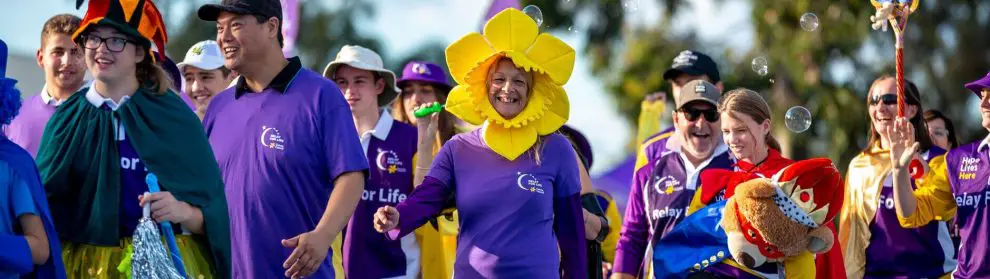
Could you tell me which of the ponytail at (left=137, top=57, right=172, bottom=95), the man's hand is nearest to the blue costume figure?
the ponytail at (left=137, top=57, right=172, bottom=95)

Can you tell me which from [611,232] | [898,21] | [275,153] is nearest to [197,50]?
[611,232]

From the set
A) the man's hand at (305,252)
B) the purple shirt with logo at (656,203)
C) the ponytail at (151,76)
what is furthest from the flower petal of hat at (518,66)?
the ponytail at (151,76)

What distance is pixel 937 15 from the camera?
993 inches

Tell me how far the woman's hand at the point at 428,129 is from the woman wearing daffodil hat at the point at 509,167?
3.92 ft

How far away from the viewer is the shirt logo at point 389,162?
367 inches

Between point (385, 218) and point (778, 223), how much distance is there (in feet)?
5.49

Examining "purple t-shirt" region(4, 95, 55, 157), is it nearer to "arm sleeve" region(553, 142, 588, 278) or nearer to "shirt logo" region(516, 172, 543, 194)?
"shirt logo" region(516, 172, 543, 194)

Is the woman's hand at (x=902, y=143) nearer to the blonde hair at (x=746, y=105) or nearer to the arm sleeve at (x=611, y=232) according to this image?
the blonde hair at (x=746, y=105)

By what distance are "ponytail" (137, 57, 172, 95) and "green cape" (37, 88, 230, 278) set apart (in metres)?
0.08

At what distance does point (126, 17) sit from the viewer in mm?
6371

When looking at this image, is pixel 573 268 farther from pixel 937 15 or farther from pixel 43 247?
pixel 937 15

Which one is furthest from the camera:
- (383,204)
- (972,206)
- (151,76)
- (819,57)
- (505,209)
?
(819,57)

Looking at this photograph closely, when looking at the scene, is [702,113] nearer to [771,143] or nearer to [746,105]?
[771,143]

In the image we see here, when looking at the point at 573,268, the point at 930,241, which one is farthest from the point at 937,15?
the point at 573,268
